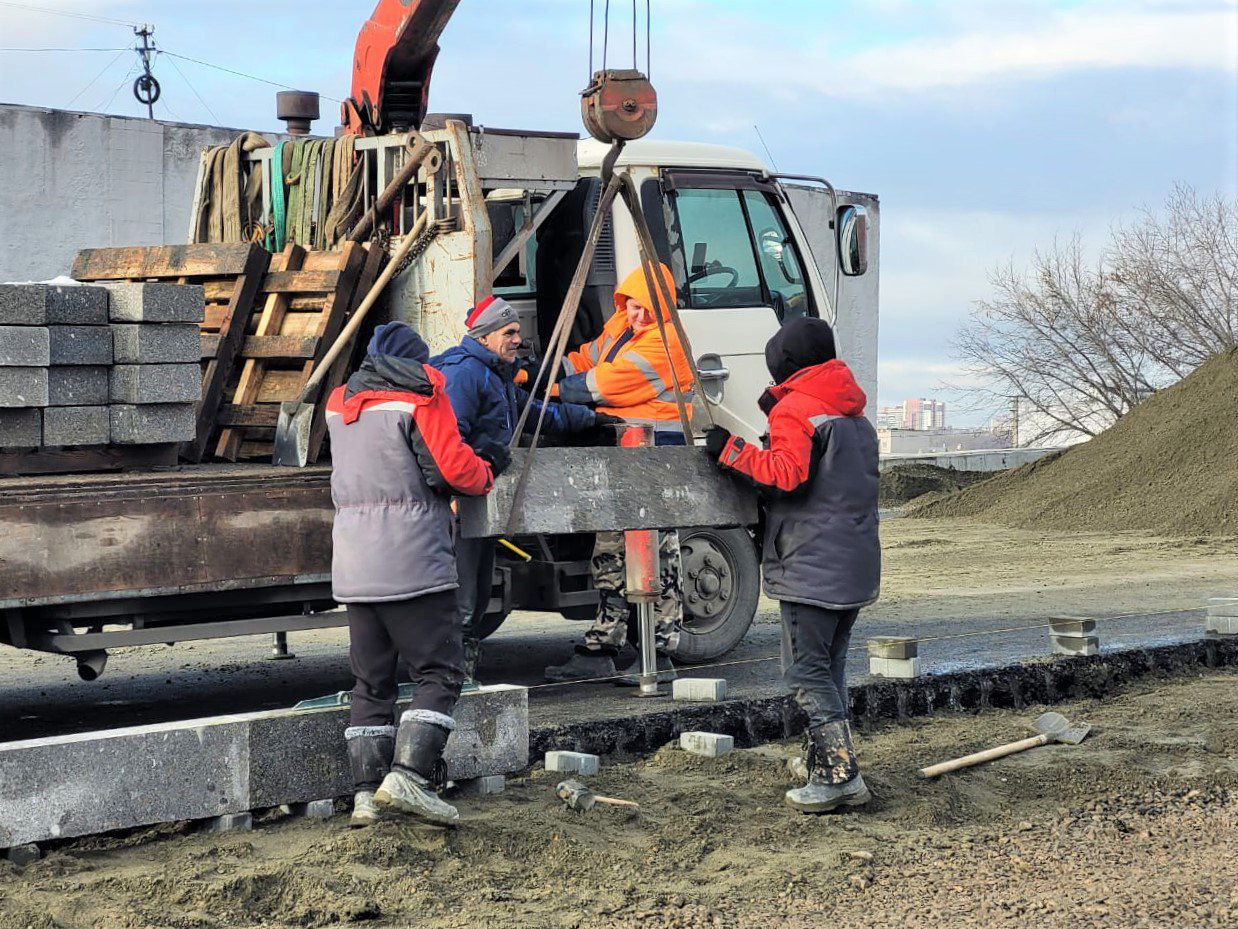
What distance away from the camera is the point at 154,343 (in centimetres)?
682

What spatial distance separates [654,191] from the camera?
8.96m

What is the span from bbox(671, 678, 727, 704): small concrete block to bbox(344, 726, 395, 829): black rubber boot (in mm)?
2295

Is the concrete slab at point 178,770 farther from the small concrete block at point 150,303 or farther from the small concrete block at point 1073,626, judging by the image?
the small concrete block at point 1073,626

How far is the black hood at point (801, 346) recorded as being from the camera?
19.9ft

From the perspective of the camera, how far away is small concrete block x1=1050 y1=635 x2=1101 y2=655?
8.71m

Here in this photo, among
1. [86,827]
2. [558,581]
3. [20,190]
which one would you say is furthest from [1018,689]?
[20,190]

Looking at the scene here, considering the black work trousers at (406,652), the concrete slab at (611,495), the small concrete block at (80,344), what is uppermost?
the small concrete block at (80,344)

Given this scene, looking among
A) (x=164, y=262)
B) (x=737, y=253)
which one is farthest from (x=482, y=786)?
(x=737, y=253)

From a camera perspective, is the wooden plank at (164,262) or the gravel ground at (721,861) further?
the wooden plank at (164,262)

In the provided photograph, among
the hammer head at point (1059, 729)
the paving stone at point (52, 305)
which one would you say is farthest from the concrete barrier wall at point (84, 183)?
the hammer head at point (1059, 729)

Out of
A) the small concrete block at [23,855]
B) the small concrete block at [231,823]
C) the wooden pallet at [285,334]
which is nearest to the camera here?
the small concrete block at [23,855]

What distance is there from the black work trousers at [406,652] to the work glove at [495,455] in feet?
2.27

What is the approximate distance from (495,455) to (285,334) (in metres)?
2.26

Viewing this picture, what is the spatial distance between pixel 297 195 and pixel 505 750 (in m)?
3.78
